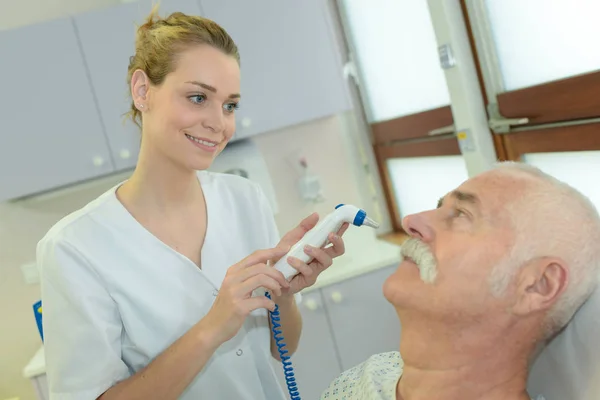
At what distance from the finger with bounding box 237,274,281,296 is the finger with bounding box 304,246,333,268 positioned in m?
0.10

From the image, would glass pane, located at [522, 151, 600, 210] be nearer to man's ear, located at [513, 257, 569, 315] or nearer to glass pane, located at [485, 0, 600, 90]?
glass pane, located at [485, 0, 600, 90]

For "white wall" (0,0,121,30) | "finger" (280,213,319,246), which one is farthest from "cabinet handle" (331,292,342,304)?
"white wall" (0,0,121,30)

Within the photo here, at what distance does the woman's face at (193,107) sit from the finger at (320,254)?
353mm

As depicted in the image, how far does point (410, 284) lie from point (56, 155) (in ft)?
6.01

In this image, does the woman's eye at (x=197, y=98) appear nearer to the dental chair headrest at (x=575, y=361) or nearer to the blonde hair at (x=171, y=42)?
the blonde hair at (x=171, y=42)

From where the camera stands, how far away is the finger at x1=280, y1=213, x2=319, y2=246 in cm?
132

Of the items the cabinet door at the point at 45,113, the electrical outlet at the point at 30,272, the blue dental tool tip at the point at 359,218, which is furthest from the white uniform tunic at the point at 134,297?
the electrical outlet at the point at 30,272

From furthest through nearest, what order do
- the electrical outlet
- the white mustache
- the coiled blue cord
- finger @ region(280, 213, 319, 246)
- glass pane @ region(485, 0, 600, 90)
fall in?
the electrical outlet
glass pane @ region(485, 0, 600, 90)
the coiled blue cord
finger @ region(280, 213, 319, 246)
the white mustache

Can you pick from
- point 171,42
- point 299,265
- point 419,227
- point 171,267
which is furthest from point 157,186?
point 419,227

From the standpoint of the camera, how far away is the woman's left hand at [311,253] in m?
1.25

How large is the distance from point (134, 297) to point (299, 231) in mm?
420

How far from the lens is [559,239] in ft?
3.61

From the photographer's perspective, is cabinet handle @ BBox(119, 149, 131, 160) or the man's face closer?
the man's face

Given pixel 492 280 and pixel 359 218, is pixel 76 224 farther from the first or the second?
pixel 492 280
